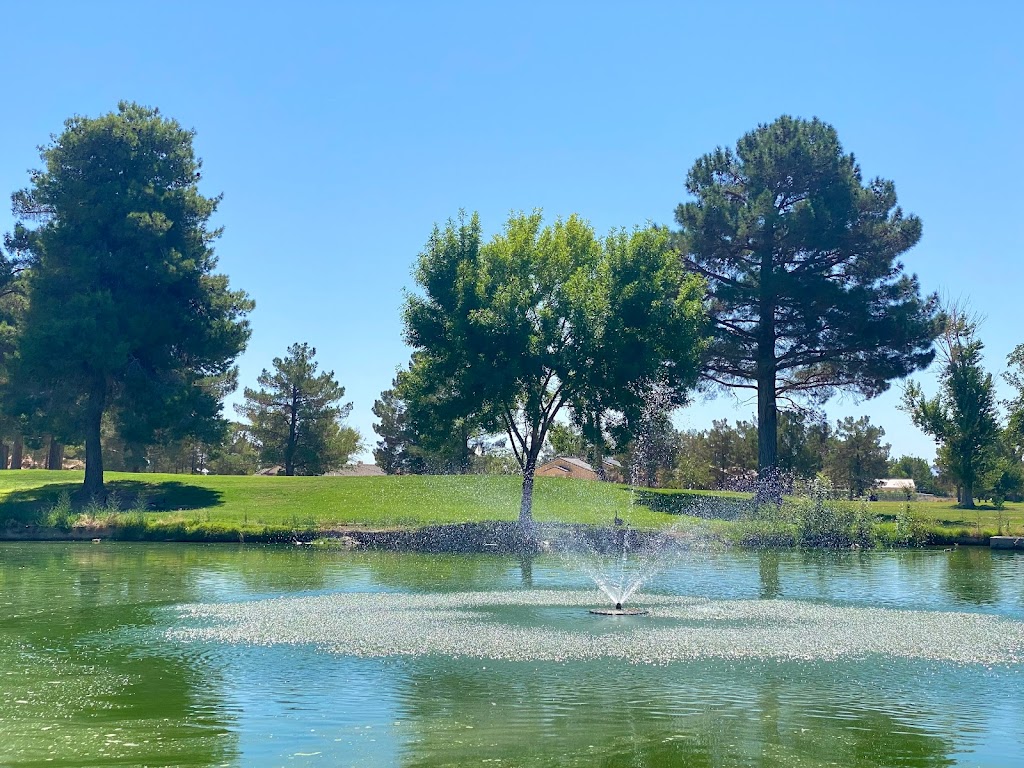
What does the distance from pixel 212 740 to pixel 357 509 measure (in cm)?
3631

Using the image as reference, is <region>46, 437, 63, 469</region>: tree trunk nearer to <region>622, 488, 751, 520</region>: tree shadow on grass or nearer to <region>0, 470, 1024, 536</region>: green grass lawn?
<region>0, 470, 1024, 536</region>: green grass lawn

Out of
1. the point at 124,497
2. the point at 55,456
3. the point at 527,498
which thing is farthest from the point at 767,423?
the point at 55,456

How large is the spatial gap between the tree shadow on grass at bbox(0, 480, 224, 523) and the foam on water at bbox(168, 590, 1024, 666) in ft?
89.7

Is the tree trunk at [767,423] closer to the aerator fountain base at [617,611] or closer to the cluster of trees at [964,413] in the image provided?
the cluster of trees at [964,413]

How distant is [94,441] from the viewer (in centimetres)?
5284

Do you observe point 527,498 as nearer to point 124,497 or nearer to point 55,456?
point 124,497

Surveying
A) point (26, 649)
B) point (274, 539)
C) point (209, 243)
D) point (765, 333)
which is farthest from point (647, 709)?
point (209, 243)

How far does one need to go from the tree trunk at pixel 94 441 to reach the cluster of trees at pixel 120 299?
2.3 inches

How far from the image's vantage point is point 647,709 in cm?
1322

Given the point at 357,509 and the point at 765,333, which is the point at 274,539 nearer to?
the point at 357,509

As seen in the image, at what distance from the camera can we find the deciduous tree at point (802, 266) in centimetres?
5359

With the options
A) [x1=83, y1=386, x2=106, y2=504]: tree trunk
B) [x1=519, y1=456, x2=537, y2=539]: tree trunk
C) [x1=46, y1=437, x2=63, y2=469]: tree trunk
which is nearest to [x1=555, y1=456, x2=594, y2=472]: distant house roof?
[x1=46, y1=437, x2=63, y2=469]: tree trunk

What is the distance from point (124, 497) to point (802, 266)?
1499 inches

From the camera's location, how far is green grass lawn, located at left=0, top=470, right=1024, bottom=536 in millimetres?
44750
